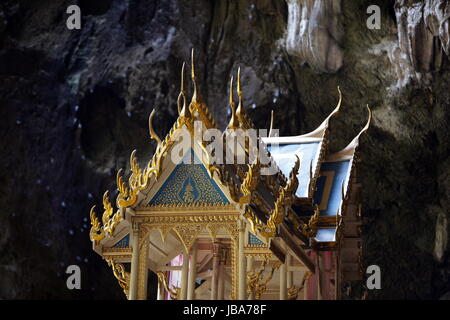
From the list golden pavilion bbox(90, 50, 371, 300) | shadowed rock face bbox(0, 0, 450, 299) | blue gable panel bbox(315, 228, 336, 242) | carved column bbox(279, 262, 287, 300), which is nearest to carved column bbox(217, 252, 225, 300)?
golden pavilion bbox(90, 50, 371, 300)

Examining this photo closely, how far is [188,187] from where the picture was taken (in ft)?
31.0

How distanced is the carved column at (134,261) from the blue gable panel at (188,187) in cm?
32

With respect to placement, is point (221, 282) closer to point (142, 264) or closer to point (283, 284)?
point (283, 284)

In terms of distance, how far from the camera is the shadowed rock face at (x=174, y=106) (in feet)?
63.3

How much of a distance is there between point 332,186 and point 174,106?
324 inches

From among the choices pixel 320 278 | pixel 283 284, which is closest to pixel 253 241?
pixel 283 284

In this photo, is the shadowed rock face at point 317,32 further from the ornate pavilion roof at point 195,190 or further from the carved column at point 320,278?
the ornate pavilion roof at point 195,190

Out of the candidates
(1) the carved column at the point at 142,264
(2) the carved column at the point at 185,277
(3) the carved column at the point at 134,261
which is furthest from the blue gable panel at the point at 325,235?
(3) the carved column at the point at 134,261

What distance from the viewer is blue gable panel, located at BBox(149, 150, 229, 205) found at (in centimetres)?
939

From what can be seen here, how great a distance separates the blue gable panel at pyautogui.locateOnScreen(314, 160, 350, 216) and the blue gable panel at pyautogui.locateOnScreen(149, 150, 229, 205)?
3379mm

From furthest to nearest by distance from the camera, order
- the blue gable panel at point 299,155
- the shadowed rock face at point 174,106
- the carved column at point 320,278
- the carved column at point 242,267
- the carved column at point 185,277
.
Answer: the shadowed rock face at point 174,106, the blue gable panel at point 299,155, the carved column at point 320,278, the carved column at point 185,277, the carved column at point 242,267

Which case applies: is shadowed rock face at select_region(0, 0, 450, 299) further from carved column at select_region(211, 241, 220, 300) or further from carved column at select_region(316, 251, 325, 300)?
carved column at select_region(211, 241, 220, 300)

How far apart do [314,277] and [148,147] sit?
929 centimetres

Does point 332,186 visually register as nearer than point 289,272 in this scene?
No
